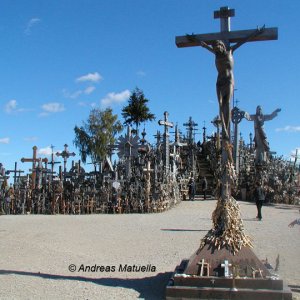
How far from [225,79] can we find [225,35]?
2.58ft

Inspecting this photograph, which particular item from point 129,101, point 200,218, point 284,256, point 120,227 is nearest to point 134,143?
point 200,218

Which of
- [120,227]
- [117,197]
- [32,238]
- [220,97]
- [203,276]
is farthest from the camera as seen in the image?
[117,197]

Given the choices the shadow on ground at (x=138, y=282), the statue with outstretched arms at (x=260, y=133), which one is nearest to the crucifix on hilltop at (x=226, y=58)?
the shadow on ground at (x=138, y=282)

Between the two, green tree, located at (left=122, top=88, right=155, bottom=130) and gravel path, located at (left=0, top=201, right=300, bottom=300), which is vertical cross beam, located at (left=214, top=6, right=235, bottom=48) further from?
green tree, located at (left=122, top=88, right=155, bottom=130)

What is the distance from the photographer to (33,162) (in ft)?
91.1

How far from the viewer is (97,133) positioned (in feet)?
146

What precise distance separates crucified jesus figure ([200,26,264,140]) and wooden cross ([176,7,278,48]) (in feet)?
0.28

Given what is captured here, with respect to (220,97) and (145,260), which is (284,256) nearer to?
(145,260)

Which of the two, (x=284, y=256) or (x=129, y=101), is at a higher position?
(x=129, y=101)

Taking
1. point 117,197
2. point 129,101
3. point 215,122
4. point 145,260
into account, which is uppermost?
point 129,101

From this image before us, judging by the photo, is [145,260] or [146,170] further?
[146,170]

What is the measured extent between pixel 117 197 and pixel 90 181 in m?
3.90

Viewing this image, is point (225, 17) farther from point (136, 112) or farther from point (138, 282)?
point (136, 112)

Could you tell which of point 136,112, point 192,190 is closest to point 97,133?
point 136,112
